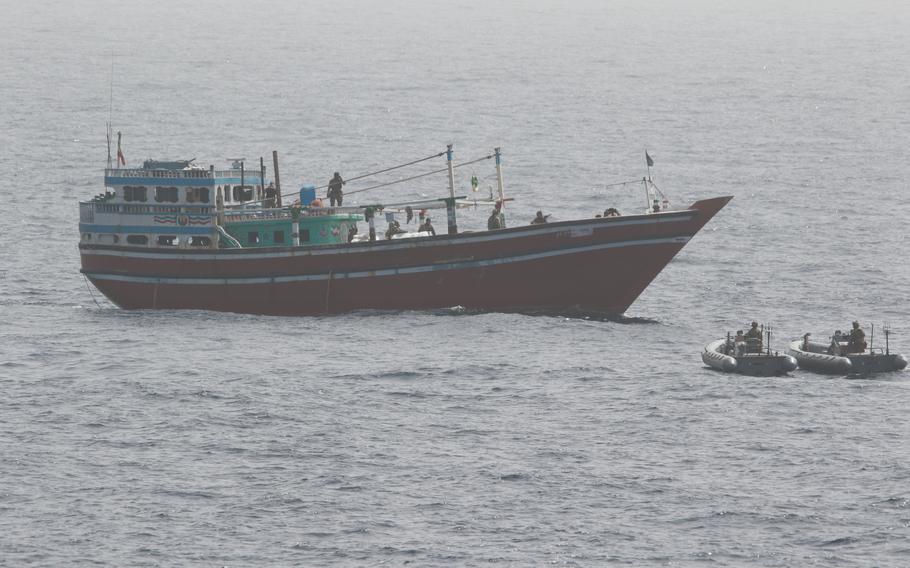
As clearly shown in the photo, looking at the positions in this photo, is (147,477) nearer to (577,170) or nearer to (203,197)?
(203,197)

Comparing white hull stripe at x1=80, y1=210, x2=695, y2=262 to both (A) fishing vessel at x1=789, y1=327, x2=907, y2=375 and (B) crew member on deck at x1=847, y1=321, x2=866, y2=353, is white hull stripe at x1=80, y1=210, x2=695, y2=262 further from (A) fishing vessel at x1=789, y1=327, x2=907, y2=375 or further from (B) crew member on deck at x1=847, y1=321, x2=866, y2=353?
(B) crew member on deck at x1=847, y1=321, x2=866, y2=353

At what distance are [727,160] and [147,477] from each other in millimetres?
96911

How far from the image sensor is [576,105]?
187125 millimetres

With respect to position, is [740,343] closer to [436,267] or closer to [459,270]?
[459,270]

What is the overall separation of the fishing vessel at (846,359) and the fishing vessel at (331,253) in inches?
337

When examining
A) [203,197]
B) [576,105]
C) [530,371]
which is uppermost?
[576,105]

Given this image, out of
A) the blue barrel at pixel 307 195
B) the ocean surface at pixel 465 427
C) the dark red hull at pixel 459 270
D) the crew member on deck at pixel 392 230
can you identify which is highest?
the blue barrel at pixel 307 195

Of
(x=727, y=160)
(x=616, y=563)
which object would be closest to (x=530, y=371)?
(x=616, y=563)

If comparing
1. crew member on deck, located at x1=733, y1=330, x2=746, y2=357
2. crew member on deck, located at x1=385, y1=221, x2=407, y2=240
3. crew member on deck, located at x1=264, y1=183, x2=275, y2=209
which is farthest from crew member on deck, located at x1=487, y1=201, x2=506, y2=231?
crew member on deck, located at x1=733, y1=330, x2=746, y2=357

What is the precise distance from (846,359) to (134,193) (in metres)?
35.2

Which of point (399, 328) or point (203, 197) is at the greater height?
point (203, 197)

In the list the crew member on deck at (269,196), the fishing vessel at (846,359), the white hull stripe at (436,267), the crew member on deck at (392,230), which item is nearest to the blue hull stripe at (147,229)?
the white hull stripe at (436,267)

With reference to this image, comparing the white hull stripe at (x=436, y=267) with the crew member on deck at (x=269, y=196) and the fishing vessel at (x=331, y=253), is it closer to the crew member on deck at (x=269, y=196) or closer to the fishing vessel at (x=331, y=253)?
the fishing vessel at (x=331, y=253)

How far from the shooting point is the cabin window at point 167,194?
79688mm
